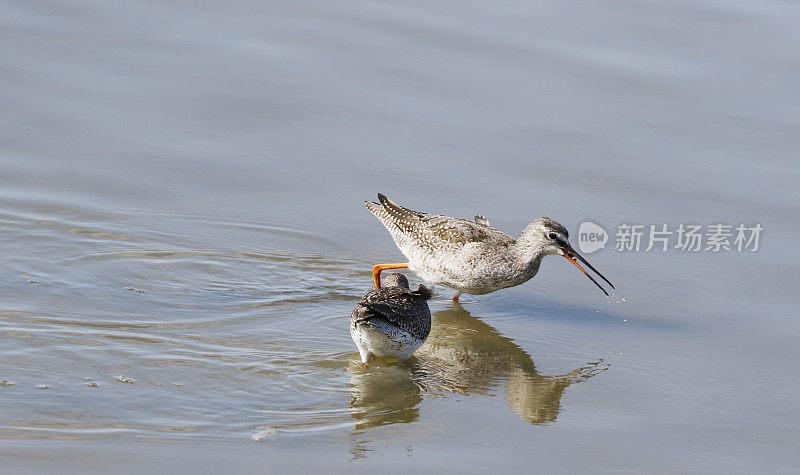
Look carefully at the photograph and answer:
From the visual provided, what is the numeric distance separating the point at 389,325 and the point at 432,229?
2325mm

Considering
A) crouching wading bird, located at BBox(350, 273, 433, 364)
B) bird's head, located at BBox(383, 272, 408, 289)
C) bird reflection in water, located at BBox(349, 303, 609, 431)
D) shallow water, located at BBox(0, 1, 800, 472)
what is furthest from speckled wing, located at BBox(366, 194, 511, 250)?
crouching wading bird, located at BBox(350, 273, 433, 364)

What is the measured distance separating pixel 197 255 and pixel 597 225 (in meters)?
3.44

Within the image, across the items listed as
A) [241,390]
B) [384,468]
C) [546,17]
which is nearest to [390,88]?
[546,17]

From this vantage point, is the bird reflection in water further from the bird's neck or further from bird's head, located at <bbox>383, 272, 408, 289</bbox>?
the bird's neck

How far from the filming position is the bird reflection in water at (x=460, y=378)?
7.37m

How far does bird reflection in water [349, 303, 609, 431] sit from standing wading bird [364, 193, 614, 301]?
0.59m

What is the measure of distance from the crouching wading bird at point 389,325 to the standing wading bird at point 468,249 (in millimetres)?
1183

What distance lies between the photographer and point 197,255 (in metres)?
9.81

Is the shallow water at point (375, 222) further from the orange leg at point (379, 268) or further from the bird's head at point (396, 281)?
the bird's head at point (396, 281)

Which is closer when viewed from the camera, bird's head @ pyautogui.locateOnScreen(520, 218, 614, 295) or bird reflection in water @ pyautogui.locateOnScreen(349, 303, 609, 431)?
bird reflection in water @ pyautogui.locateOnScreen(349, 303, 609, 431)

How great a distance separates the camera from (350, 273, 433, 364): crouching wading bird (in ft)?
25.9

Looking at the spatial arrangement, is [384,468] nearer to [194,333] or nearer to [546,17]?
[194,333]

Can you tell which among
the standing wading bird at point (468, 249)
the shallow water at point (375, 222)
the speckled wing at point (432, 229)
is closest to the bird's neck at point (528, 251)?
the standing wading bird at point (468, 249)

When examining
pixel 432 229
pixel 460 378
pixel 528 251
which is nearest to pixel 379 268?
pixel 432 229
